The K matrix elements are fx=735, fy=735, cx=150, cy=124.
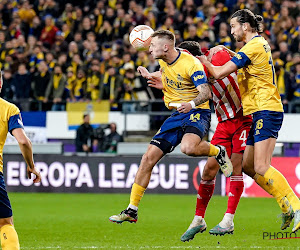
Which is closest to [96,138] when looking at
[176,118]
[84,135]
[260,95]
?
[84,135]

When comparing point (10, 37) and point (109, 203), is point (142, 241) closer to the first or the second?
point (109, 203)

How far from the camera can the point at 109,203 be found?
577 inches

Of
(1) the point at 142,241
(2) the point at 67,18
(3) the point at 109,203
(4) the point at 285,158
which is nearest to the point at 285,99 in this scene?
(4) the point at 285,158

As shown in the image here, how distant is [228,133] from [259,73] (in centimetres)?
107

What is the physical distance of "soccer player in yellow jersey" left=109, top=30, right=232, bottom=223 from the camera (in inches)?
335

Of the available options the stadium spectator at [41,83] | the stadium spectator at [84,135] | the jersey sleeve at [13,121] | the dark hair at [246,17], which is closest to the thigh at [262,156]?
the dark hair at [246,17]

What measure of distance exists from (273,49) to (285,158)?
338cm

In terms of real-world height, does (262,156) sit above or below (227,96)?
below

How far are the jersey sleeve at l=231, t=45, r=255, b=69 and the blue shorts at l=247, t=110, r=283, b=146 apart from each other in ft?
2.00

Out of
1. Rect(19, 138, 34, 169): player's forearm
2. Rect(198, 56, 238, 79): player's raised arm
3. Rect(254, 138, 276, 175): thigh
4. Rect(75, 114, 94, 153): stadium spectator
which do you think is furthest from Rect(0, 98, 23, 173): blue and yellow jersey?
Rect(75, 114, 94, 153): stadium spectator

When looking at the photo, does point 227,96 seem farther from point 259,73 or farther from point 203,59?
point 259,73

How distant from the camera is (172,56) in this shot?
866 cm

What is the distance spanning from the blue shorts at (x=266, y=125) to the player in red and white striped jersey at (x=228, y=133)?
67 cm

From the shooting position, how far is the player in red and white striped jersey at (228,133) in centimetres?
907
